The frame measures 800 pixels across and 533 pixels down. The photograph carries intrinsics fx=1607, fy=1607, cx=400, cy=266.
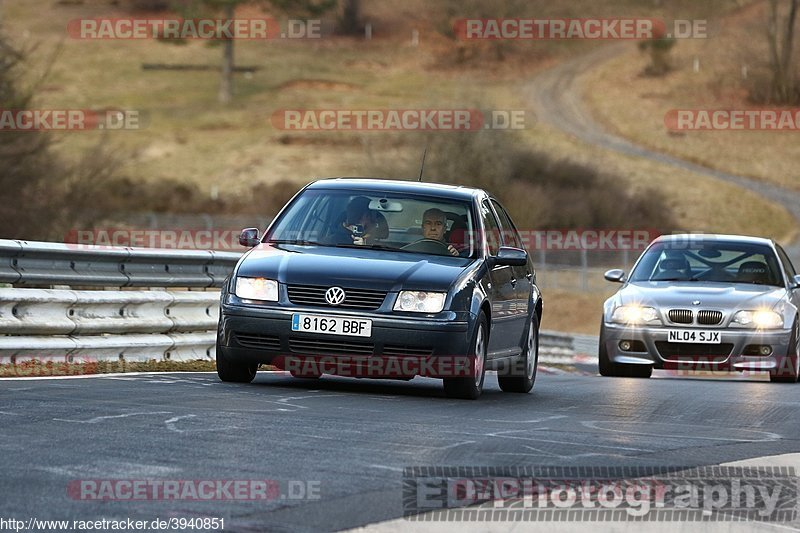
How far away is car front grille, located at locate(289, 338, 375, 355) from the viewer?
11109mm

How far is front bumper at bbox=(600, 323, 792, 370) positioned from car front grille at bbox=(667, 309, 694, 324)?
0.44 feet

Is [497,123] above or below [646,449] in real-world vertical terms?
above

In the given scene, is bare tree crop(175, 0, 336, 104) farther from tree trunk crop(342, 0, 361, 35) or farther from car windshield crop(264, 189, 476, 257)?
car windshield crop(264, 189, 476, 257)

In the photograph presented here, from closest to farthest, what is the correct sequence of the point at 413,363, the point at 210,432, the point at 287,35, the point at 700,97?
the point at 210,432 → the point at 413,363 → the point at 700,97 → the point at 287,35

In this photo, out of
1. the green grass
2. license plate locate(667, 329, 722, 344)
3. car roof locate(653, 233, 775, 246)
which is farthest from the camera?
the green grass

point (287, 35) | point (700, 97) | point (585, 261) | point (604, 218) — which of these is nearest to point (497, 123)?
point (604, 218)

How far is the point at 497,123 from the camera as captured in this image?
69.6 m

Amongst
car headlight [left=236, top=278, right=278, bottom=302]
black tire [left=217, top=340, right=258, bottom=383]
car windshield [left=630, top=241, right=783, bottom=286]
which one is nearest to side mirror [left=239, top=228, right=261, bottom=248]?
car headlight [left=236, top=278, right=278, bottom=302]

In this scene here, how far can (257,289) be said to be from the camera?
1143 centimetres

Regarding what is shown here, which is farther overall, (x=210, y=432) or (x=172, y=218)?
(x=172, y=218)

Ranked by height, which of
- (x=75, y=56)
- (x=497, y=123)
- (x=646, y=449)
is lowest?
(x=646, y=449)

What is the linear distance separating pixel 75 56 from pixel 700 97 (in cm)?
4601

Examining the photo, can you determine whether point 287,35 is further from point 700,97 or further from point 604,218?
point 604,218

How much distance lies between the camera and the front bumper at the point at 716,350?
54.6 feet
